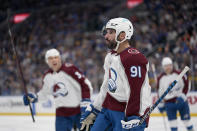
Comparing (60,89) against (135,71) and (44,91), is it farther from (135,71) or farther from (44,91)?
(135,71)

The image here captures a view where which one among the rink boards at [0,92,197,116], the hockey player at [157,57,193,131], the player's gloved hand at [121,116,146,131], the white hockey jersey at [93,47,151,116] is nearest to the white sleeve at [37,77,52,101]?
the white hockey jersey at [93,47,151,116]

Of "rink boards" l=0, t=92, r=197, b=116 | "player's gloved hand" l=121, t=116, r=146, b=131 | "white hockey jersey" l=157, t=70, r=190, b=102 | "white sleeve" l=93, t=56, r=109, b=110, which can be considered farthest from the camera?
"rink boards" l=0, t=92, r=197, b=116

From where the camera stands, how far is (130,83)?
3.24 meters

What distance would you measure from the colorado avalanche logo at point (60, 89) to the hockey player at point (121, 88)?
1659 millimetres

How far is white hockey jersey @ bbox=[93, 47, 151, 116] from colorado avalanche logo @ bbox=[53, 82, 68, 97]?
194 centimetres

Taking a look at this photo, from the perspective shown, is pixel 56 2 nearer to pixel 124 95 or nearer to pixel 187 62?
pixel 187 62

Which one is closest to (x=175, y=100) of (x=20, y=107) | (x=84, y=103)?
(x=84, y=103)

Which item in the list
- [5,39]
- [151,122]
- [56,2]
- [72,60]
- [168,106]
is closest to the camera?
[168,106]

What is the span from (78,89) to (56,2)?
58.1 feet

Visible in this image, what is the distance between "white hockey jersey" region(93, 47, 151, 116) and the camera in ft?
10.6

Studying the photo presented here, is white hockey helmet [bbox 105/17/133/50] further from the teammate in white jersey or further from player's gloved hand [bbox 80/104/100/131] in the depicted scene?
the teammate in white jersey

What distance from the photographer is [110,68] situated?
3.51 metres

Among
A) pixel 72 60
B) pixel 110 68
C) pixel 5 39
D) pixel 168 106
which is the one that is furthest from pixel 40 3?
pixel 110 68

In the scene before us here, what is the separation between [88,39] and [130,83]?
44.1 ft
